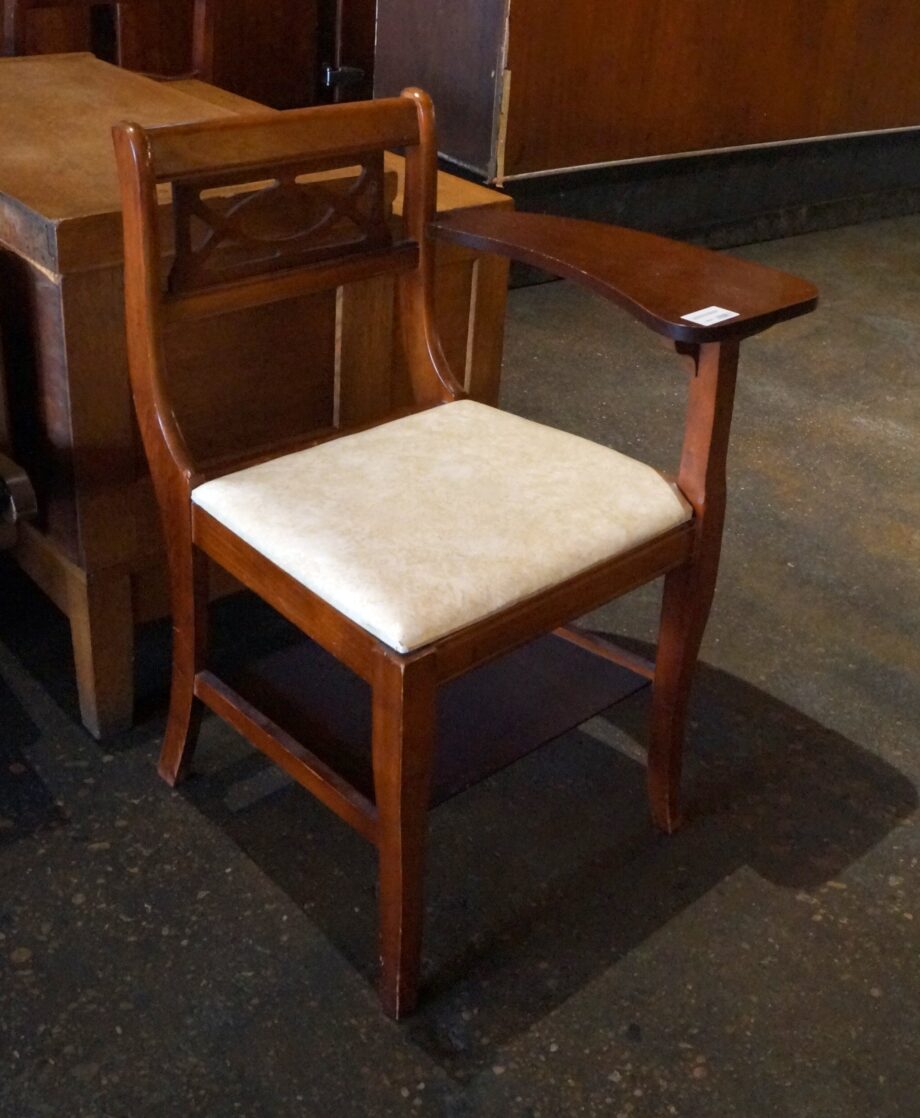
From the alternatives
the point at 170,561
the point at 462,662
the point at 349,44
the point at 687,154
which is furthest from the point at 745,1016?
the point at 349,44

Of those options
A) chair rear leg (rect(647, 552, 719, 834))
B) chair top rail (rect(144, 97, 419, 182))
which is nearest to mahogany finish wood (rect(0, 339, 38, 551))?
chair top rail (rect(144, 97, 419, 182))

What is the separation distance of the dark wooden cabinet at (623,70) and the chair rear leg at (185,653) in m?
2.09

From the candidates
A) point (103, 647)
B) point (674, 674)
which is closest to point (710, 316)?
point (674, 674)

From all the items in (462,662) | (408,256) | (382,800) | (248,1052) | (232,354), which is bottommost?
(248,1052)

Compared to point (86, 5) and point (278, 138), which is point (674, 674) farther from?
point (86, 5)

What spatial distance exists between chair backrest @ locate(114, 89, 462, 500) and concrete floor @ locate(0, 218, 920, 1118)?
1.57 feet

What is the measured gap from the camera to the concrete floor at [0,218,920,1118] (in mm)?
1220

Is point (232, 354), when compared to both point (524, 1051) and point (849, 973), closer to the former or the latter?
point (524, 1051)

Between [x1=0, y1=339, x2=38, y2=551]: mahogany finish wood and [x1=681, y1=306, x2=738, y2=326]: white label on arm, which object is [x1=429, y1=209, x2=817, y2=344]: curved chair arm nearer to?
[x1=681, y1=306, x2=738, y2=326]: white label on arm

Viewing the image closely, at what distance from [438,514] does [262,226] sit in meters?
0.48

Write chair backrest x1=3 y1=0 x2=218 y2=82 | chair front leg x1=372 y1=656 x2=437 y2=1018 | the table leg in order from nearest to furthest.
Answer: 1. chair front leg x1=372 y1=656 x2=437 y2=1018
2. the table leg
3. chair backrest x1=3 y1=0 x2=218 y2=82

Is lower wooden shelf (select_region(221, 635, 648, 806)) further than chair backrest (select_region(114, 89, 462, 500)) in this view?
Yes

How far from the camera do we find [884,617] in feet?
6.63

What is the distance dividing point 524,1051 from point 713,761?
56 cm
